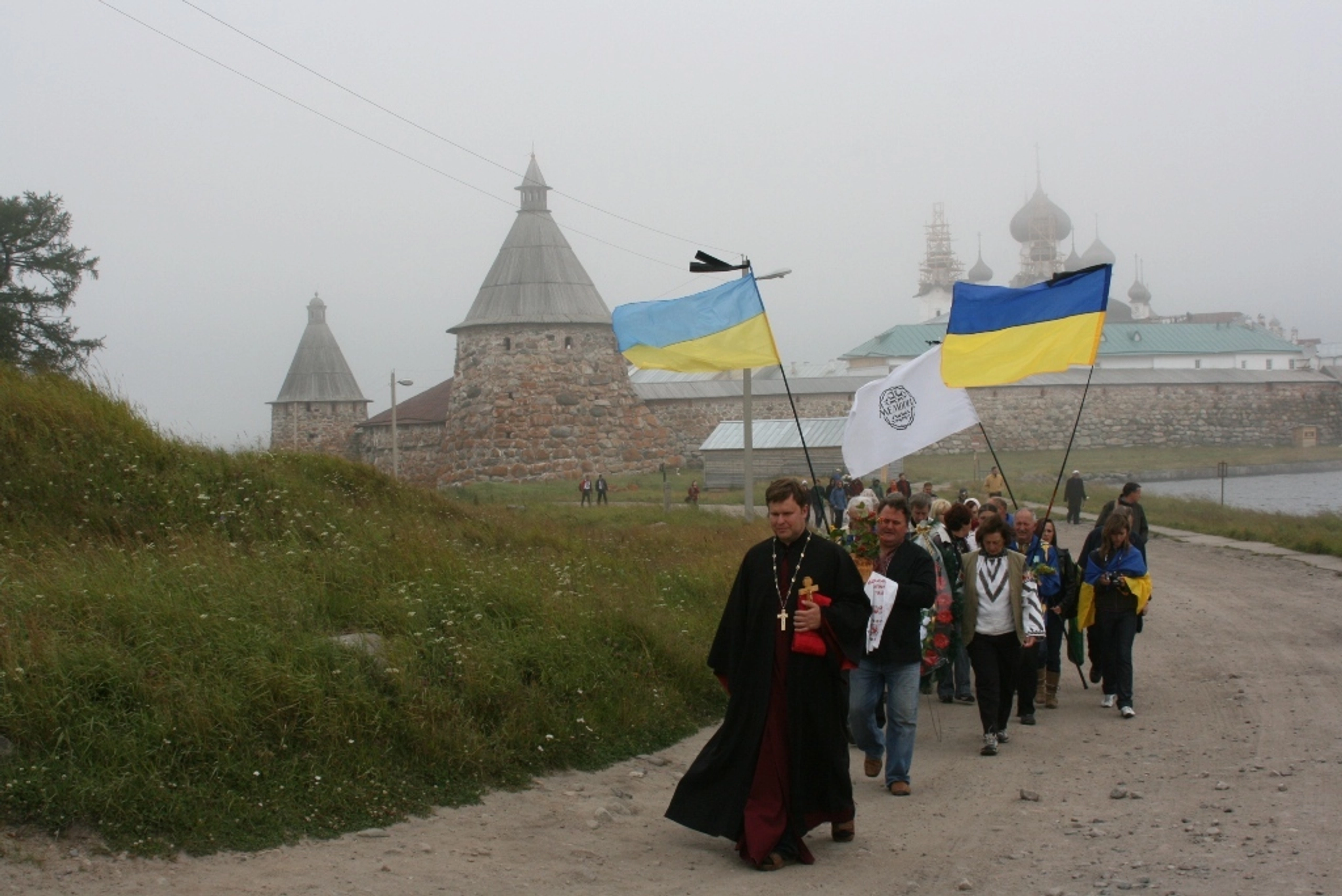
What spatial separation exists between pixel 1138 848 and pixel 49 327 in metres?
23.4

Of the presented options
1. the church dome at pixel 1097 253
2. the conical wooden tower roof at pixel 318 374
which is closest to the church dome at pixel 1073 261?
the church dome at pixel 1097 253

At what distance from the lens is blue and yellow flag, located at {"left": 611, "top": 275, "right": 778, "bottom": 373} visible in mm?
10508

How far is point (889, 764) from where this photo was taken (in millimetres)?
Result: 6781

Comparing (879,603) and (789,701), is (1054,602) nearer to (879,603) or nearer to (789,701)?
(879,603)

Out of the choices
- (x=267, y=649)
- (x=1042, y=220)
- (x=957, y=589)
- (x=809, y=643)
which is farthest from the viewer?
(x=1042, y=220)

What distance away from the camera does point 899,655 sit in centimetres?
667

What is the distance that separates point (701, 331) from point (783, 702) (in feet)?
17.8

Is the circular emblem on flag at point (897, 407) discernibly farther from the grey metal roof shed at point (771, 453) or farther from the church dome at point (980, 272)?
the church dome at point (980, 272)

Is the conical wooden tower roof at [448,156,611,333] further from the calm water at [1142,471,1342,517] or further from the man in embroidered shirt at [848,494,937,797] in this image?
the man in embroidered shirt at [848,494,937,797]

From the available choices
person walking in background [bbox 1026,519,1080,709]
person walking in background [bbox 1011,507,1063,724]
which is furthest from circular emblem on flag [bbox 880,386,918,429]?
person walking in background [bbox 1026,519,1080,709]

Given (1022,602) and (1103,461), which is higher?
(1103,461)

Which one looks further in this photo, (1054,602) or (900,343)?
(900,343)

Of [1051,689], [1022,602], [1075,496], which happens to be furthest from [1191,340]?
[1022,602]

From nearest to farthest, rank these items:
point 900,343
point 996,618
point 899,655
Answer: point 899,655
point 996,618
point 900,343
